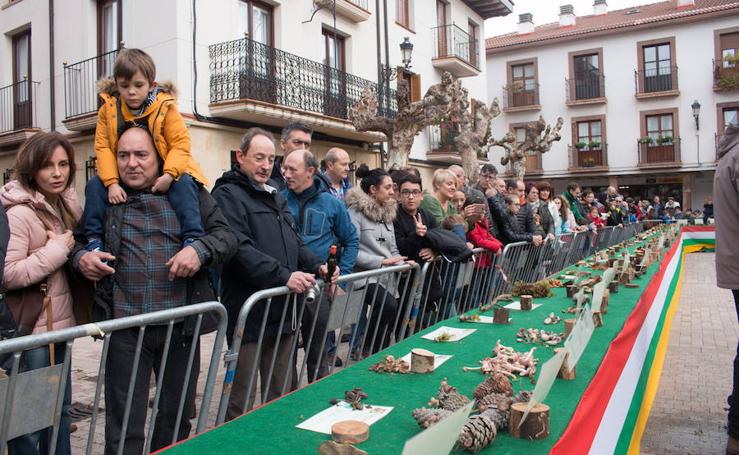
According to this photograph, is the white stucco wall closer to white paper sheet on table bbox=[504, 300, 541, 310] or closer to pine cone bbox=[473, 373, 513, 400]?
white paper sheet on table bbox=[504, 300, 541, 310]

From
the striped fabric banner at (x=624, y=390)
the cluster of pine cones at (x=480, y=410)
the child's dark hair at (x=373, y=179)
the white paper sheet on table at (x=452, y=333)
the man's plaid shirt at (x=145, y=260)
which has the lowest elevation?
the striped fabric banner at (x=624, y=390)

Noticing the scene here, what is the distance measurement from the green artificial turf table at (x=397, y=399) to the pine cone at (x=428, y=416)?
28 mm

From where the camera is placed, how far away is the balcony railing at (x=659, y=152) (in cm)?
2758

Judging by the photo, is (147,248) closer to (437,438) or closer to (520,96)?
(437,438)

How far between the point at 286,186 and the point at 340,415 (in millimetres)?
2368

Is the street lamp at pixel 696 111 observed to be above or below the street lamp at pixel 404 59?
above

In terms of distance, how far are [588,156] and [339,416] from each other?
30.1 metres

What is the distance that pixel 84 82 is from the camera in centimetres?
1231

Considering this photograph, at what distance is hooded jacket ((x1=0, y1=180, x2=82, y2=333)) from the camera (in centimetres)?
247

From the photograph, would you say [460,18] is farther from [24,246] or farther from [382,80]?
[24,246]

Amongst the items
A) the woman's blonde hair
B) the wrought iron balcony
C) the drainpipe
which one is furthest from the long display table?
the wrought iron balcony

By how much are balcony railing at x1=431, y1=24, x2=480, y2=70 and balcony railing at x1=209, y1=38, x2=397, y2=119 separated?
4761mm

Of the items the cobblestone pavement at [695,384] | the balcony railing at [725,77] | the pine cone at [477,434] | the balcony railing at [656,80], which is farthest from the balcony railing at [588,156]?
the pine cone at [477,434]

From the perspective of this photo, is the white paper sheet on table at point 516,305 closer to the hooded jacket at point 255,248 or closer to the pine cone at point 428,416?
the hooded jacket at point 255,248
